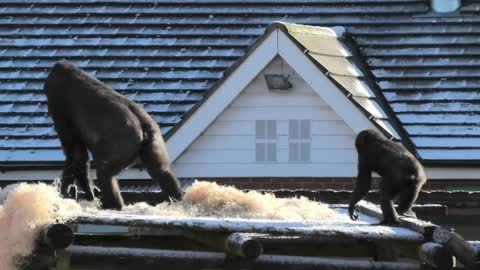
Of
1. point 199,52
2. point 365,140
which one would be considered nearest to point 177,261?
point 365,140

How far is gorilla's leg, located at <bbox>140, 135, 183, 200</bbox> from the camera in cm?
778

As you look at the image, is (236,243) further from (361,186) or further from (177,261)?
(361,186)

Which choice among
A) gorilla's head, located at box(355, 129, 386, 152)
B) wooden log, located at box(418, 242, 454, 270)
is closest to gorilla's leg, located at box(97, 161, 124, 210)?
gorilla's head, located at box(355, 129, 386, 152)

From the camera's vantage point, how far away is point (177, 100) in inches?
652

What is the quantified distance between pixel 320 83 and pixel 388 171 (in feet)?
27.3

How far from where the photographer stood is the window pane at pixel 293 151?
1642cm

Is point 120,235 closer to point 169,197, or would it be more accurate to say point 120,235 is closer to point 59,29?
point 169,197

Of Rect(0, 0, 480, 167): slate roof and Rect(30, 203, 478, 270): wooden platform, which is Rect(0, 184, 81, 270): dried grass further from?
Rect(0, 0, 480, 167): slate roof

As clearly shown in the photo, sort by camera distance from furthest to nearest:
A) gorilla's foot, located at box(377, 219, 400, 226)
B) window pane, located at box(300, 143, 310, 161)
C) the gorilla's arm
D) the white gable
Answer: window pane, located at box(300, 143, 310, 161), the white gable, the gorilla's arm, gorilla's foot, located at box(377, 219, 400, 226)

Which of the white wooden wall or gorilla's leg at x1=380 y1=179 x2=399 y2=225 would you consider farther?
the white wooden wall

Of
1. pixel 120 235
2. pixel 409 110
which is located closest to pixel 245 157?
pixel 409 110

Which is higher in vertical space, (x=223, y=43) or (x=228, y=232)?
(x=228, y=232)

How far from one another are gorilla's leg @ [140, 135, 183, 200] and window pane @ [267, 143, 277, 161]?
843 centimetres

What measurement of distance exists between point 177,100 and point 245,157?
1.18 metres
